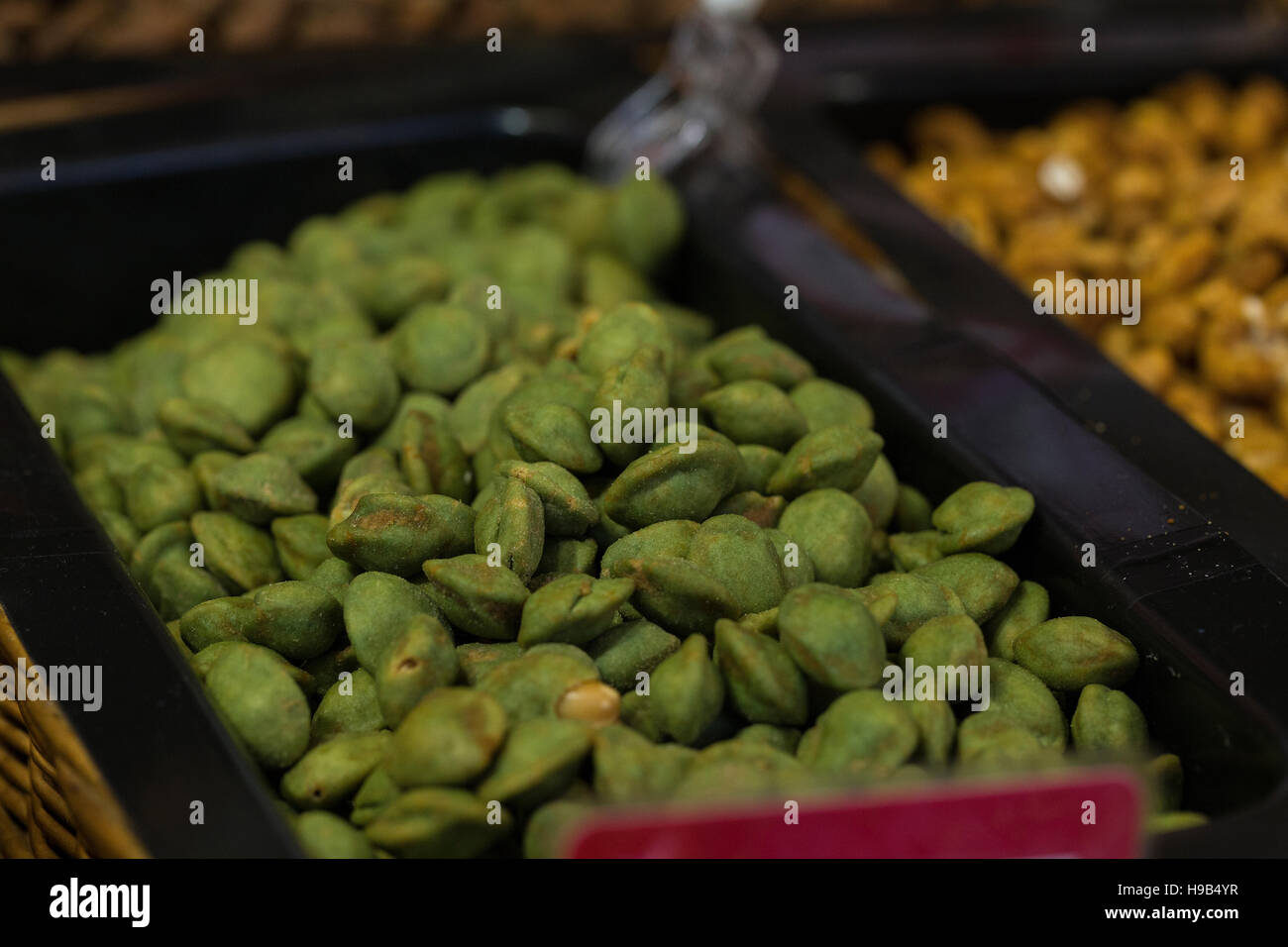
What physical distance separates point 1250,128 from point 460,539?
6.40 ft

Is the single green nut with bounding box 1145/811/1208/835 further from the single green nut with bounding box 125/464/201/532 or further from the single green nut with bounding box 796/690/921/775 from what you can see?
the single green nut with bounding box 125/464/201/532

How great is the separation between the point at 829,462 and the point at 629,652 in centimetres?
34

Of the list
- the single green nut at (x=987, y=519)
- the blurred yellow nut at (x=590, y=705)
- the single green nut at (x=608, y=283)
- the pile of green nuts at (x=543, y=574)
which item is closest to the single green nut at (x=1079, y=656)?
the pile of green nuts at (x=543, y=574)

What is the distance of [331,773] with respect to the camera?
1.09 metres

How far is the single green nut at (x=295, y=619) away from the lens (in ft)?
3.97

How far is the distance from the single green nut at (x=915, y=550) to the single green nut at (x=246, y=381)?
788mm

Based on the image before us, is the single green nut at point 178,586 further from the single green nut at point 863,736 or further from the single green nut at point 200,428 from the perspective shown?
the single green nut at point 863,736

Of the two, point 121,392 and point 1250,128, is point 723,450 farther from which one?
point 1250,128

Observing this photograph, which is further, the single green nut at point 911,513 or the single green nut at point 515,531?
the single green nut at point 911,513

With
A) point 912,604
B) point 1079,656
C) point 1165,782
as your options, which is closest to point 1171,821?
point 1165,782

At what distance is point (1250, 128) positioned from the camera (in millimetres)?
2451

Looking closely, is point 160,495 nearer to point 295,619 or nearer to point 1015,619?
point 295,619

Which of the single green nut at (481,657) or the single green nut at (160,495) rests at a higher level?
the single green nut at (160,495)
